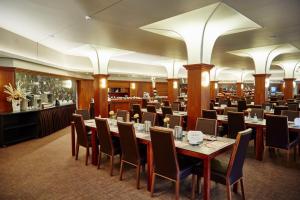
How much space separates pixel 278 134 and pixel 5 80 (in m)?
7.30

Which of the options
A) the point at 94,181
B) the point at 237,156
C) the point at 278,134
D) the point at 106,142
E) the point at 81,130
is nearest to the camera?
the point at 237,156

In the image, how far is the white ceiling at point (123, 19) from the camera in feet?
11.9

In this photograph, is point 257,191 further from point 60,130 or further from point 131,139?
point 60,130

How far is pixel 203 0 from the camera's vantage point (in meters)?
3.41

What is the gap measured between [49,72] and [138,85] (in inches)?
330

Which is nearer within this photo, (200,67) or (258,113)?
(200,67)

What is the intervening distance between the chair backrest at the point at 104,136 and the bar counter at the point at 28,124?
361 cm

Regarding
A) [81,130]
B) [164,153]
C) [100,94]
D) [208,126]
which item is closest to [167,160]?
[164,153]

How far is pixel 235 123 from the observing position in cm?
479

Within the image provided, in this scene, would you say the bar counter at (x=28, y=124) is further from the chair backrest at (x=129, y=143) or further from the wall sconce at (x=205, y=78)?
the wall sconce at (x=205, y=78)

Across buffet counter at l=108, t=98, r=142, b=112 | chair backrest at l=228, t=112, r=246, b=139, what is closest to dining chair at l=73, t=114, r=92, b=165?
chair backrest at l=228, t=112, r=246, b=139

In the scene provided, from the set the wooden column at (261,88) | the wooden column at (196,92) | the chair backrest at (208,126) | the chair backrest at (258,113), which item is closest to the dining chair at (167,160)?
the chair backrest at (208,126)

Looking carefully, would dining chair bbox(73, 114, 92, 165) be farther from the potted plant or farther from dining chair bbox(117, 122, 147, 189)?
the potted plant

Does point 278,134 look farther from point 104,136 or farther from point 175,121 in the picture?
point 104,136
